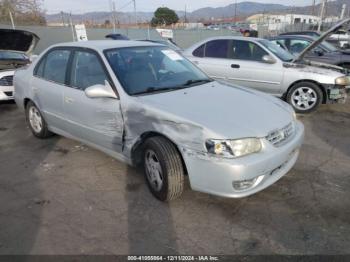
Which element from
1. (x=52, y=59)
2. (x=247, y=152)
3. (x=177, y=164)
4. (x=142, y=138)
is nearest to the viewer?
(x=247, y=152)

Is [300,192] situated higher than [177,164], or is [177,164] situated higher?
[177,164]

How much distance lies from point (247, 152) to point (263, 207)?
0.74 meters

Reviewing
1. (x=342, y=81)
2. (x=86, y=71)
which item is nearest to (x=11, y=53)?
(x=86, y=71)

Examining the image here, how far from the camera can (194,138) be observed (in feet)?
9.23

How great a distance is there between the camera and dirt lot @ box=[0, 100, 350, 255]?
267cm

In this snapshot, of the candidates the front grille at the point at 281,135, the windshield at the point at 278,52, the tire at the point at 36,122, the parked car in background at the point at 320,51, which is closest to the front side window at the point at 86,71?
the tire at the point at 36,122

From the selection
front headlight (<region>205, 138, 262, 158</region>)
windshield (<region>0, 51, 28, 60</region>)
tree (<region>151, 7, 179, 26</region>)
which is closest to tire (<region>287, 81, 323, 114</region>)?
front headlight (<region>205, 138, 262, 158</region>)

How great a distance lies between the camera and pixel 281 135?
10.1ft

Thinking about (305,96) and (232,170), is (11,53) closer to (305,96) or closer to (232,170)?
(305,96)

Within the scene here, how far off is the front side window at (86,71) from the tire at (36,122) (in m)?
1.26

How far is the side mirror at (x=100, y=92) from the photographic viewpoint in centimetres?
334

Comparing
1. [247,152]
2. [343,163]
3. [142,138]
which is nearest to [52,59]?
[142,138]

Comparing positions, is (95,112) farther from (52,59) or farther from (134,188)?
(52,59)

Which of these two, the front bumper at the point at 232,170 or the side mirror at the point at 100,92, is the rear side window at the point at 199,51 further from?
the front bumper at the point at 232,170
